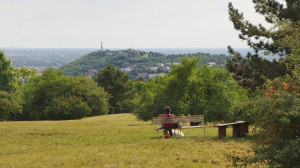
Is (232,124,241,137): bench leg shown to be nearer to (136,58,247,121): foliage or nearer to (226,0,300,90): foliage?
(226,0,300,90): foliage

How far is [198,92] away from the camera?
1139 inches

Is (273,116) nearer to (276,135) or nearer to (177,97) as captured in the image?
(276,135)

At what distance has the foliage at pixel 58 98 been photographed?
49.5 meters

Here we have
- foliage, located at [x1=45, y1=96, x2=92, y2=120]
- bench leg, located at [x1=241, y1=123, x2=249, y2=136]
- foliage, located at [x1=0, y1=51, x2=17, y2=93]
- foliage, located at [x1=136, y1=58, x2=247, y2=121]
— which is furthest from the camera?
foliage, located at [x1=0, y1=51, x2=17, y2=93]

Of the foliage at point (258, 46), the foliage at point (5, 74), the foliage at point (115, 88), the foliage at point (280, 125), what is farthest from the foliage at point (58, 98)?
the foliage at point (280, 125)

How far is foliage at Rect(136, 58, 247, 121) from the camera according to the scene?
2619 centimetres

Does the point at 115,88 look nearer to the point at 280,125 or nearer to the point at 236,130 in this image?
the point at 236,130

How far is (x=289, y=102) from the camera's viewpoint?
5828mm

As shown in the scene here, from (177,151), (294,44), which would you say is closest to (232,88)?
(177,151)

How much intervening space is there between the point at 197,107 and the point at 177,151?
1705 cm

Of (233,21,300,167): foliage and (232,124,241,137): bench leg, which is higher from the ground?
(233,21,300,167): foliage

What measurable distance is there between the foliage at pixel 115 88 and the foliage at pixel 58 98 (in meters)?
16.2

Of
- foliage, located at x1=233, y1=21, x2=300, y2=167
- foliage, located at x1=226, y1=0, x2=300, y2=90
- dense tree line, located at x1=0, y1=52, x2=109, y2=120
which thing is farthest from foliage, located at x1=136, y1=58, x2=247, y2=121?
dense tree line, located at x1=0, y1=52, x2=109, y2=120

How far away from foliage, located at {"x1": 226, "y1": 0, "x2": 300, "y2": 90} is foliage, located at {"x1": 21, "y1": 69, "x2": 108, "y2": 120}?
117 feet
